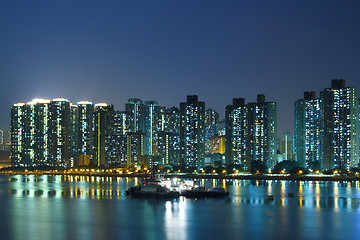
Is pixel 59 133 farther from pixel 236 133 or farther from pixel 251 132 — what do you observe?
pixel 251 132

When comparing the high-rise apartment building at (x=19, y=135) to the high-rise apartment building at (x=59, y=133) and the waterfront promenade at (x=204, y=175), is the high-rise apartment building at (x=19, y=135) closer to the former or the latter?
the waterfront promenade at (x=204, y=175)

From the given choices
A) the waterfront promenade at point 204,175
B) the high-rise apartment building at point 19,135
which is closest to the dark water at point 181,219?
the waterfront promenade at point 204,175

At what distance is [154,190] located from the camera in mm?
62781

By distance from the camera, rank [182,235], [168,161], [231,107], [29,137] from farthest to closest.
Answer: [29,137], [168,161], [231,107], [182,235]

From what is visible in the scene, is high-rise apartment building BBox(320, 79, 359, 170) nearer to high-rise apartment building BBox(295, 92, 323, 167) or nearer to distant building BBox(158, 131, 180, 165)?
high-rise apartment building BBox(295, 92, 323, 167)

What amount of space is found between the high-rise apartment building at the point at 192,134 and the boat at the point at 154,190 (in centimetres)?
9609

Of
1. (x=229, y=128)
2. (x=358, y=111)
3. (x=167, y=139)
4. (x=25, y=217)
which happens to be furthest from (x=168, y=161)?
(x=25, y=217)

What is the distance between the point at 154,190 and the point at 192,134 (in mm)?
101655

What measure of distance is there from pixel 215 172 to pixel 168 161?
109ft

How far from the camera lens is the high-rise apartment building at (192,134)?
531 ft

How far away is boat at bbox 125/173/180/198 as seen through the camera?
202 ft

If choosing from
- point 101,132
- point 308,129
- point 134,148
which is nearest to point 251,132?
point 308,129

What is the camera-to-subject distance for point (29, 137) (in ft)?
639

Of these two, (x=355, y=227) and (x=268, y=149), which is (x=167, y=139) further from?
(x=355, y=227)
